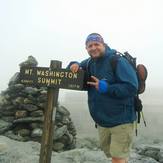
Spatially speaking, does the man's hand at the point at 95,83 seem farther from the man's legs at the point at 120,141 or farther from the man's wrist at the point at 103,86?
the man's legs at the point at 120,141

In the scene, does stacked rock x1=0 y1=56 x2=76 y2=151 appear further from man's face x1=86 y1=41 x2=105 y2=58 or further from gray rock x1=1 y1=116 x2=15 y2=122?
man's face x1=86 y1=41 x2=105 y2=58

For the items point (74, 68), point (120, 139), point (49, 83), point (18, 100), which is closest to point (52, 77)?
point (49, 83)

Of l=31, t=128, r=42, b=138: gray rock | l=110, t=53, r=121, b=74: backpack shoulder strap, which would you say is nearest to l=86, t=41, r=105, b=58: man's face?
l=110, t=53, r=121, b=74: backpack shoulder strap

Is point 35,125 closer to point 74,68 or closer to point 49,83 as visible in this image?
point 49,83

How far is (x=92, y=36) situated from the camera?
6840 millimetres

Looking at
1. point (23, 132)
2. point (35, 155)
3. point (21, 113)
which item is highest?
point (21, 113)

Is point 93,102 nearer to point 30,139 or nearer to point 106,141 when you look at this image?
point 106,141

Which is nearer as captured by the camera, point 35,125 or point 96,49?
point 96,49

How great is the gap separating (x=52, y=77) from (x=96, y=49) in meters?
1.05

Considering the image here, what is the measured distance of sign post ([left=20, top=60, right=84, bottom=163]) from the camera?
721 centimetres

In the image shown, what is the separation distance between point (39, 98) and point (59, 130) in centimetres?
124

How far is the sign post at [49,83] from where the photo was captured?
23.7 ft

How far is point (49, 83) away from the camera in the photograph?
7258mm

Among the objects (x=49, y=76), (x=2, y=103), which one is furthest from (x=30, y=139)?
(x=49, y=76)
